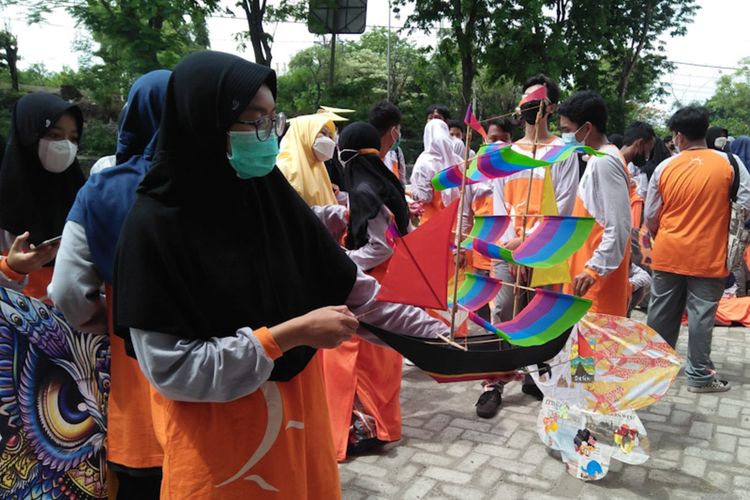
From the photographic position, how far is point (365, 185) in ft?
11.4

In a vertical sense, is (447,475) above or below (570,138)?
below

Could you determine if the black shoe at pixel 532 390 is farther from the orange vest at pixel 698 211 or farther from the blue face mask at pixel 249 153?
the blue face mask at pixel 249 153

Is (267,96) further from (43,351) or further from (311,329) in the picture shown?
(43,351)

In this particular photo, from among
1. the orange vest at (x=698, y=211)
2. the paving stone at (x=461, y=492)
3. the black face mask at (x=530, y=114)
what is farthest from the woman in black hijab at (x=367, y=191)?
the orange vest at (x=698, y=211)

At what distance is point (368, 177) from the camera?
11.5 ft

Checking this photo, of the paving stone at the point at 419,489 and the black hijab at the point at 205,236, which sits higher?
the black hijab at the point at 205,236

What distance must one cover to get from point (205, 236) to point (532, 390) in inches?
140

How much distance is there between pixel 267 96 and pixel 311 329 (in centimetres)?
61

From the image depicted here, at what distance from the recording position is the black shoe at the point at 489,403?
409 cm

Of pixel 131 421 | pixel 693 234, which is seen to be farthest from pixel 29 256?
pixel 693 234

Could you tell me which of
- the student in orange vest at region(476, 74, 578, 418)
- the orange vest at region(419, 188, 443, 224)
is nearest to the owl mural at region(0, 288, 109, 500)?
the student in orange vest at region(476, 74, 578, 418)

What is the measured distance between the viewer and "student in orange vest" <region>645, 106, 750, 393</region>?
14.6ft

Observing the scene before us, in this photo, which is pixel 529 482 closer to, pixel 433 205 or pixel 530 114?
pixel 530 114

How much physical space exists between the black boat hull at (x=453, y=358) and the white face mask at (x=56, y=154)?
6.06 feet
